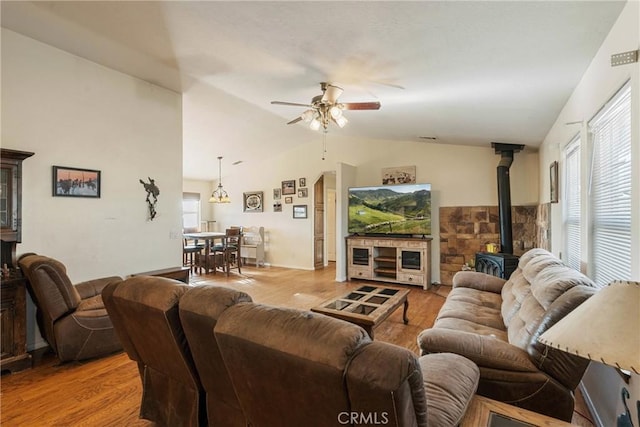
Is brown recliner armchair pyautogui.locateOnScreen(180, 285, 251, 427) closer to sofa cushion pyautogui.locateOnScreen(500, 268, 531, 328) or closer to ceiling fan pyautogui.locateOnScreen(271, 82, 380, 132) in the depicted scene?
sofa cushion pyautogui.locateOnScreen(500, 268, 531, 328)

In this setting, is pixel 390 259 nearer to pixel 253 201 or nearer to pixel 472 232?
pixel 472 232

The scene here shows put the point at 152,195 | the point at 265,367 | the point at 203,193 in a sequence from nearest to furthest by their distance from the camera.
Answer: the point at 265,367 < the point at 152,195 < the point at 203,193

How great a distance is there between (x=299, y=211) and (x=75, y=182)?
4667mm

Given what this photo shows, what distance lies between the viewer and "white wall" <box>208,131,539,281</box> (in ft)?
17.5

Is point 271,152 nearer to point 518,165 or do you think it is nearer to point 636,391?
point 518,165

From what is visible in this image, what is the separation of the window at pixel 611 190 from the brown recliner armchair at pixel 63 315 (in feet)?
11.5

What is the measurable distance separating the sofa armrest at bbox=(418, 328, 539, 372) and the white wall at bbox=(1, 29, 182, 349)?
3.47m

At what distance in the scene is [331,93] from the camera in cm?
315

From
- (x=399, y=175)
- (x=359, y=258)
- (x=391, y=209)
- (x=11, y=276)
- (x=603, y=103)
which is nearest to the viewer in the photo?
(x=603, y=103)

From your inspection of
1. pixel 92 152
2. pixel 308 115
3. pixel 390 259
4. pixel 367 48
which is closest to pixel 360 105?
pixel 308 115

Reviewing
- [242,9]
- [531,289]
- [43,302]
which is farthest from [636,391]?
[43,302]

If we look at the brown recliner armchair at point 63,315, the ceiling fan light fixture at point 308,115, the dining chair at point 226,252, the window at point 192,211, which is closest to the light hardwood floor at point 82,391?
the brown recliner armchair at point 63,315

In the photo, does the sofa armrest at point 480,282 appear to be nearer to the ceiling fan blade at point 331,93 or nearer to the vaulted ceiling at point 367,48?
the vaulted ceiling at point 367,48

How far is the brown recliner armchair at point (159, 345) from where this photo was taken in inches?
59.4
